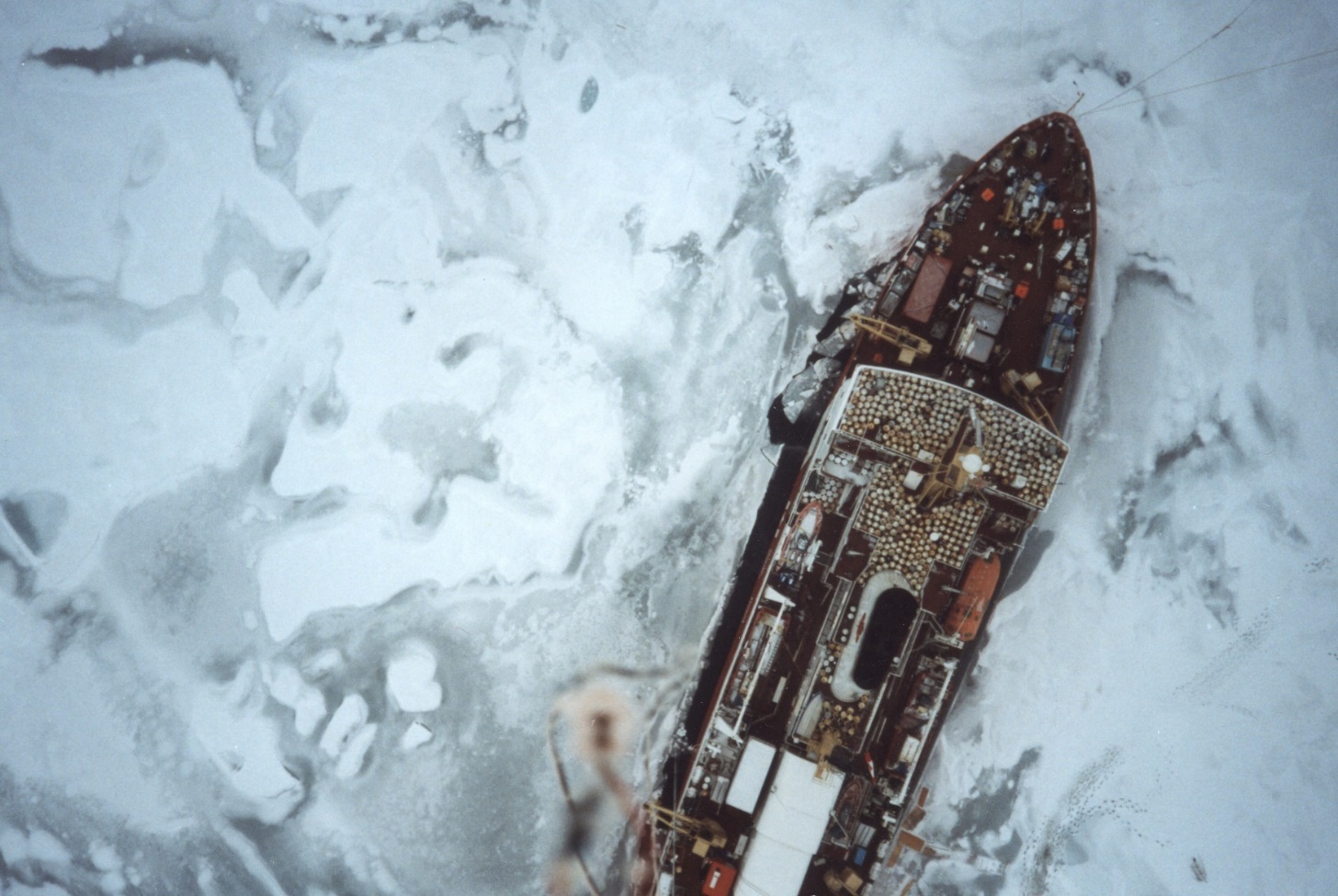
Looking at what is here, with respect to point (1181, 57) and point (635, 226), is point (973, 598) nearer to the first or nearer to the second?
point (635, 226)

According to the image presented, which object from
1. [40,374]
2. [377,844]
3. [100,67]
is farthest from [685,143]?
[377,844]

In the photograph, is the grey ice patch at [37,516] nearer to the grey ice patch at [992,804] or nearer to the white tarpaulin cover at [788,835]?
the white tarpaulin cover at [788,835]

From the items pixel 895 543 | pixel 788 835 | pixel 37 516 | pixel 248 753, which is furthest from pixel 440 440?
pixel 788 835

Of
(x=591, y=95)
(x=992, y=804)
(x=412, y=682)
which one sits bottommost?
(x=412, y=682)

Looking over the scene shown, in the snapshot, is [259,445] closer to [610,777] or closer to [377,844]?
[377,844]

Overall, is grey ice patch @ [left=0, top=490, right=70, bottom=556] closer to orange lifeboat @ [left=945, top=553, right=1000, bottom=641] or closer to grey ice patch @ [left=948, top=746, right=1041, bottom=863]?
orange lifeboat @ [left=945, top=553, right=1000, bottom=641]

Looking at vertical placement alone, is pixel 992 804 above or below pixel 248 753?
above

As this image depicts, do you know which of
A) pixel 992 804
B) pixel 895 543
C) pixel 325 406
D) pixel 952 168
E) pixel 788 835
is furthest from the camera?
pixel 952 168

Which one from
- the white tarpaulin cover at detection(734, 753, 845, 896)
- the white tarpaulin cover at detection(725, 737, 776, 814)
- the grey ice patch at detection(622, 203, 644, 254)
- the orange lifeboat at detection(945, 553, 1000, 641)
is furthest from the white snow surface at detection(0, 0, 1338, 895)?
the white tarpaulin cover at detection(734, 753, 845, 896)
